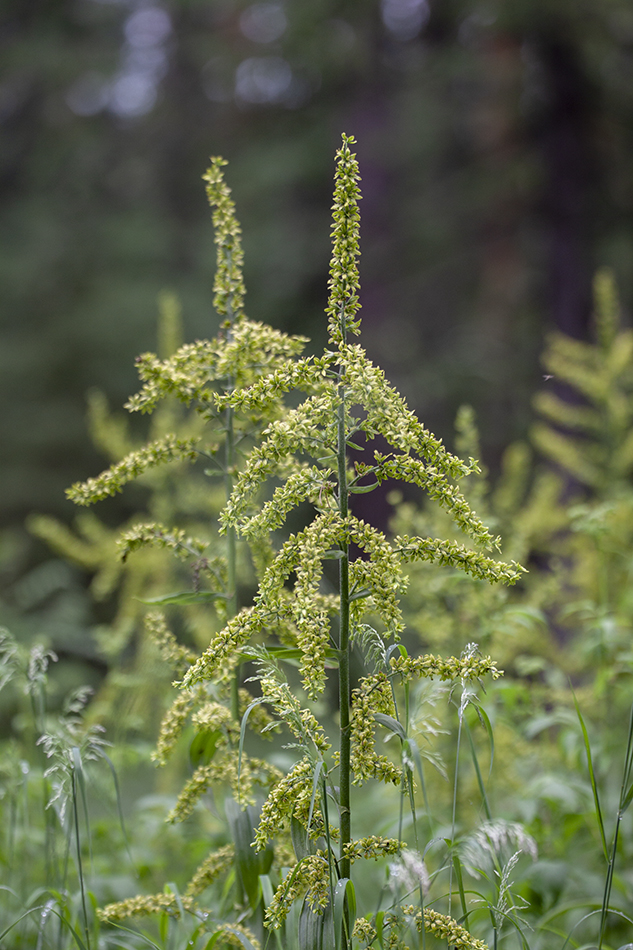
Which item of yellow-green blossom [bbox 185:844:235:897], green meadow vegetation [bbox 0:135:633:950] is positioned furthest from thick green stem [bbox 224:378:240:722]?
yellow-green blossom [bbox 185:844:235:897]

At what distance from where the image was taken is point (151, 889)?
8.86 feet

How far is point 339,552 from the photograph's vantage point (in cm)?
152

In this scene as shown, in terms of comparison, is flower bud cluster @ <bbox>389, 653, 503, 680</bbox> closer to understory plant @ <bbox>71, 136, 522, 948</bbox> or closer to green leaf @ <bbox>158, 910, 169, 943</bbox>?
understory plant @ <bbox>71, 136, 522, 948</bbox>

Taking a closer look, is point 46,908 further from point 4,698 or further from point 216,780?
point 4,698

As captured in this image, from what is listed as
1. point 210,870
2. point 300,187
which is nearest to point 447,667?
point 210,870

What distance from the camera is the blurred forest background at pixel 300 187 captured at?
754 centimetres

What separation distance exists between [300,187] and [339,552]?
9863 mm

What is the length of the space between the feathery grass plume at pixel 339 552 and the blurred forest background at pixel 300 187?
17.8 feet

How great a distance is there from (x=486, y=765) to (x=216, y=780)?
1732mm

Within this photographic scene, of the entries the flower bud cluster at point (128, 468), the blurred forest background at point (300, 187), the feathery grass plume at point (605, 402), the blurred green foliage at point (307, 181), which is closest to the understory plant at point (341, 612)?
the flower bud cluster at point (128, 468)

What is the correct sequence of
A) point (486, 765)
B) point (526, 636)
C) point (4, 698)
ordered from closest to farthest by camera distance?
point (486, 765) → point (526, 636) → point (4, 698)

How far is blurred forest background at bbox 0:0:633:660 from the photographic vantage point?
7535 millimetres

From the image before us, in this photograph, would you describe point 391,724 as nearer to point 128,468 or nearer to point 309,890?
point 309,890

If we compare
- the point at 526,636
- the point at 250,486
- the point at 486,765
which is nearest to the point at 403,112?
the point at 526,636
